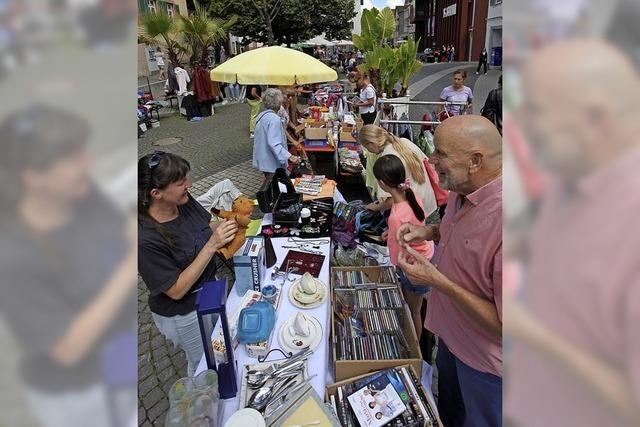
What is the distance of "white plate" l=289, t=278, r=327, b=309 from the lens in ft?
8.41

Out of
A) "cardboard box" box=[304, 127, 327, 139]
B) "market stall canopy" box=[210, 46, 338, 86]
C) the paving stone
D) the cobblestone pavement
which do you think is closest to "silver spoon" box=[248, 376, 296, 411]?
the cobblestone pavement

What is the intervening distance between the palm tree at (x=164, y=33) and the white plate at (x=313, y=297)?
11.7m

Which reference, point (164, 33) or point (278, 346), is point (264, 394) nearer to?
point (278, 346)

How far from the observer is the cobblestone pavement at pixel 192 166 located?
116 inches

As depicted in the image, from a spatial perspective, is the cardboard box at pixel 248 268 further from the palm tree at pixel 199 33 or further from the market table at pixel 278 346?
the palm tree at pixel 199 33

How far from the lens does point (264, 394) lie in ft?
6.13

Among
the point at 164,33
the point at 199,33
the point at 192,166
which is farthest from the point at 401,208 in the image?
the point at 199,33

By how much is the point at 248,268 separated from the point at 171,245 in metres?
0.65

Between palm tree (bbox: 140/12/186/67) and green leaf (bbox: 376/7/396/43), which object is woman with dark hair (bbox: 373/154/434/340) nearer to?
green leaf (bbox: 376/7/396/43)

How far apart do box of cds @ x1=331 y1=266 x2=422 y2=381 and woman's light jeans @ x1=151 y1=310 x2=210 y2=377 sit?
34.6 inches
